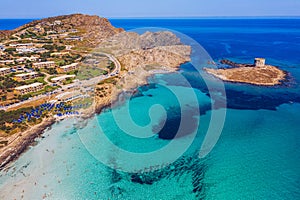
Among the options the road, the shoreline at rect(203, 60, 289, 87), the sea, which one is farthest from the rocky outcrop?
the sea

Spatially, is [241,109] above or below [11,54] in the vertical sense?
below

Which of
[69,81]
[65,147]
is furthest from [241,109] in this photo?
[69,81]

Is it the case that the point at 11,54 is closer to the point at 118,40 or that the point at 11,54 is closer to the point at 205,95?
the point at 118,40

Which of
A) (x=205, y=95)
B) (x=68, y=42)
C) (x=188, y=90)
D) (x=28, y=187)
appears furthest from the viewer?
(x=68, y=42)

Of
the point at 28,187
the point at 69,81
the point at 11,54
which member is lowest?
the point at 28,187

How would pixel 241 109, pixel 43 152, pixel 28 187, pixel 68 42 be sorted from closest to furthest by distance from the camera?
pixel 28 187 < pixel 43 152 < pixel 241 109 < pixel 68 42
